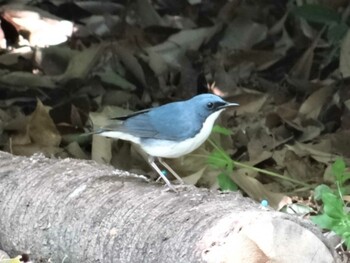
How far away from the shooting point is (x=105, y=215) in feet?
12.1

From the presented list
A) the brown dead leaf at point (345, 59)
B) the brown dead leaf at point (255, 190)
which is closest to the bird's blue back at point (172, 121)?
the brown dead leaf at point (255, 190)

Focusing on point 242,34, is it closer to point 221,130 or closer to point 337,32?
point 337,32

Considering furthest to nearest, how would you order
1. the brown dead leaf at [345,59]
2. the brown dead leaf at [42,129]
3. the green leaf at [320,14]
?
1. the green leaf at [320,14]
2. the brown dead leaf at [345,59]
3. the brown dead leaf at [42,129]

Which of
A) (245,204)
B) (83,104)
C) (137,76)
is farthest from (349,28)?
(245,204)

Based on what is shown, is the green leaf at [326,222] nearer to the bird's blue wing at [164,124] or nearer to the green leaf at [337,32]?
the bird's blue wing at [164,124]

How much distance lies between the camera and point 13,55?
18.6 feet

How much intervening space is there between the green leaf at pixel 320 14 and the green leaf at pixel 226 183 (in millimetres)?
1864

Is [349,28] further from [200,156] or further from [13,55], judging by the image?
[13,55]

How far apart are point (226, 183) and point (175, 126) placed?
501mm

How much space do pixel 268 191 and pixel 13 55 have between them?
2031 mm

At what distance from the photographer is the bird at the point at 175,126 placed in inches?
156

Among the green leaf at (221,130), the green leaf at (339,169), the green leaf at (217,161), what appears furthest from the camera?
the green leaf at (221,130)

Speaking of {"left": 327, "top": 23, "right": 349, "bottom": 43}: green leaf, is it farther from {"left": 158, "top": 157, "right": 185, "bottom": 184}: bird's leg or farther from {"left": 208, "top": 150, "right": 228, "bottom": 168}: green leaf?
{"left": 158, "top": 157, "right": 185, "bottom": 184}: bird's leg

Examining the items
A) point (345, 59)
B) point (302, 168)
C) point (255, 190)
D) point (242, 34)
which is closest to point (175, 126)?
point (255, 190)
